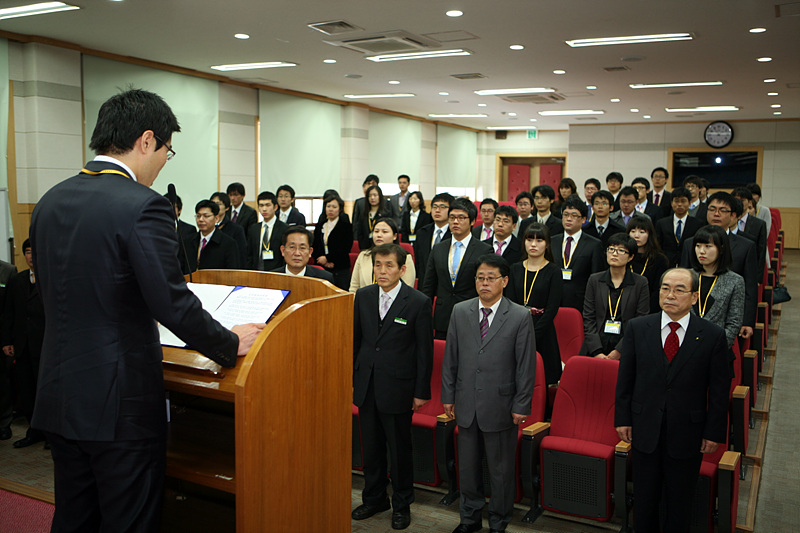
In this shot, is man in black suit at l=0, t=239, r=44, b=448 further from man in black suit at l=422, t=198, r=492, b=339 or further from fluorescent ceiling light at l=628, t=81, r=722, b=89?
fluorescent ceiling light at l=628, t=81, r=722, b=89

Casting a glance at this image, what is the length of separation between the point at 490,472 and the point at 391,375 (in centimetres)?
75

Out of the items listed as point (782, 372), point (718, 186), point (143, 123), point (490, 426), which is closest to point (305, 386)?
point (143, 123)

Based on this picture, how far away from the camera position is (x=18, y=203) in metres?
8.00

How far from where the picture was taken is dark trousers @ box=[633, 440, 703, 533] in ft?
10.1

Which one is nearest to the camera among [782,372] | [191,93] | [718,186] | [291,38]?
[782,372]

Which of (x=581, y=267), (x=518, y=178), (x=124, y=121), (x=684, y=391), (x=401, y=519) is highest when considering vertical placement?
(x=518, y=178)

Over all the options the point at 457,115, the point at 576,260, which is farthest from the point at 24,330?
the point at 457,115

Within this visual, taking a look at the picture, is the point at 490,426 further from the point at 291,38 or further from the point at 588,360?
the point at 291,38

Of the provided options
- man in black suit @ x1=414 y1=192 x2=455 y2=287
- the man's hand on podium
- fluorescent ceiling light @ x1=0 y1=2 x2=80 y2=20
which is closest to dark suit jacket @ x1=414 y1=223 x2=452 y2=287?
man in black suit @ x1=414 y1=192 x2=455 y2=287

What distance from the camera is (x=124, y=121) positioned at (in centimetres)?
169

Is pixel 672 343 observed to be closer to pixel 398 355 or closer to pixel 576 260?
pixel 398 355

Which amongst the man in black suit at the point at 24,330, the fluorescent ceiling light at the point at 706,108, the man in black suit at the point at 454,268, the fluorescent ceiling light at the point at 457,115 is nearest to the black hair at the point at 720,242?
the man in black suit at the point at 454,268

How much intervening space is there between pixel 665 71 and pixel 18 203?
9208 mm

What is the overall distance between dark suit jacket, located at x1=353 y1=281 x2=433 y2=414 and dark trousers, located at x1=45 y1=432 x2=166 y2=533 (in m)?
1.94
